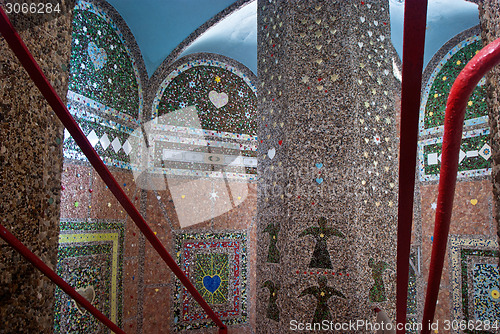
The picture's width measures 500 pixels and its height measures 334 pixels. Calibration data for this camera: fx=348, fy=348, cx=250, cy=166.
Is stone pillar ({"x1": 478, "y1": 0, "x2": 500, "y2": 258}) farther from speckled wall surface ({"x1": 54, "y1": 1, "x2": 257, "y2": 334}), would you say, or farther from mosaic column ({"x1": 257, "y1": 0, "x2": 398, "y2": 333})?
speckled wall surface ({"x1": 54, "y1": 1, "x2": 257, "y2": 334})

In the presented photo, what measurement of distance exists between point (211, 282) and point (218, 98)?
2.09 meters

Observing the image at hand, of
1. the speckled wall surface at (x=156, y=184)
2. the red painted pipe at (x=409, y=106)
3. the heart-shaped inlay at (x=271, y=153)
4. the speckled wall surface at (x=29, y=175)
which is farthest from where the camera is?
the speckled wall surface at (x=156, y=184)

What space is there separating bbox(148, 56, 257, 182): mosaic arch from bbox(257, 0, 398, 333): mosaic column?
213 cm

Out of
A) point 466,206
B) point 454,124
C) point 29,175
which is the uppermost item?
point 454,124

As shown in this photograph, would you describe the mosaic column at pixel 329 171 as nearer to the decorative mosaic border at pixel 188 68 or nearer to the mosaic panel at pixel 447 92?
the mosaic panel at pixel 447 92

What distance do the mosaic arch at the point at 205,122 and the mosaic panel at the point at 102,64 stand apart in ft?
1.14

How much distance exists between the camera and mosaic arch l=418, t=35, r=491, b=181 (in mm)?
3285

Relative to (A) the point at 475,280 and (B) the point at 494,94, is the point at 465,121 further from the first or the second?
(B) the point at 494,94

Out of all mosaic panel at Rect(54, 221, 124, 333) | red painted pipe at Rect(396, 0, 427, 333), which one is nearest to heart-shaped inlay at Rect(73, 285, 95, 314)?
mosaic panel at Rect(54, 221, 124, 333)

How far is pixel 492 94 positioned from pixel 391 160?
922mm

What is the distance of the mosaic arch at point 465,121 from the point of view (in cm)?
329

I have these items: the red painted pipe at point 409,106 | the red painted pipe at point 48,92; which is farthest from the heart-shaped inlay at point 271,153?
the red painted pipe at point 409,106

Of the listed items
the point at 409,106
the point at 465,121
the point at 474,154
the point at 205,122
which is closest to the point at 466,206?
the point at 474,154

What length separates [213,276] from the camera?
12.5 ft
